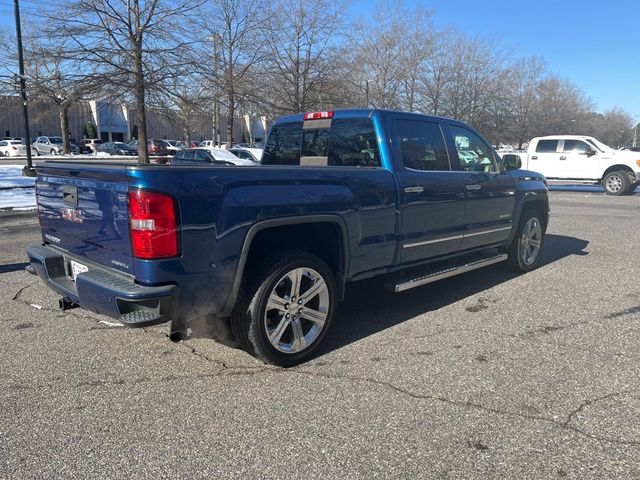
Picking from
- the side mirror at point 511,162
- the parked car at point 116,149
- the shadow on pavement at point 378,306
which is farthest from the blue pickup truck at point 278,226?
the parked car at point 116,149

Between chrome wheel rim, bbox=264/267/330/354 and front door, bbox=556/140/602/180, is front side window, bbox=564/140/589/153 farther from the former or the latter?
chrome wheel rim, bbox=264/267/330/354

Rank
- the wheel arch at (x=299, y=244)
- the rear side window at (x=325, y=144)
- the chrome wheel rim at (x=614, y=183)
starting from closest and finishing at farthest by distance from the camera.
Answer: the wheel arch at (x=299, y=244) < the rear side window at (x=325, y=144) < the chrome wheel rim at (x=614, y=183)

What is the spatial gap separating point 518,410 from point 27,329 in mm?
3892

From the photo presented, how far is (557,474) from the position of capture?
2.54m

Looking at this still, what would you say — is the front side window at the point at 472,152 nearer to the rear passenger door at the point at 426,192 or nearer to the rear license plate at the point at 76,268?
the rear passenger door at the point at 426,192

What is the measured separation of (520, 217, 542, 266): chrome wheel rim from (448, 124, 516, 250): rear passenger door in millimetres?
568

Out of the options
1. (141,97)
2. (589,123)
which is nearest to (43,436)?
(141,97)

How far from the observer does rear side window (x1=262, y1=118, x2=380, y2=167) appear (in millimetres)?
4570

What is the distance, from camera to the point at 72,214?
3615 millimetres

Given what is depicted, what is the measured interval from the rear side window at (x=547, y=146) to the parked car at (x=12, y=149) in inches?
1619

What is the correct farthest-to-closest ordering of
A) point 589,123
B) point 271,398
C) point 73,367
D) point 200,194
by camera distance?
point 589,123 → point 73,367 → point 271,398 → point 200,194

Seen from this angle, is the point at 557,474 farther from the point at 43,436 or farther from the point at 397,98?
the point at 397,98

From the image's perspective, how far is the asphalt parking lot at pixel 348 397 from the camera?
2.63 m

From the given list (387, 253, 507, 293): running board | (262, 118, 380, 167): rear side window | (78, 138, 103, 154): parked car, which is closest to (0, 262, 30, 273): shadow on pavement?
(262, 118, 380, 167): rear side window
